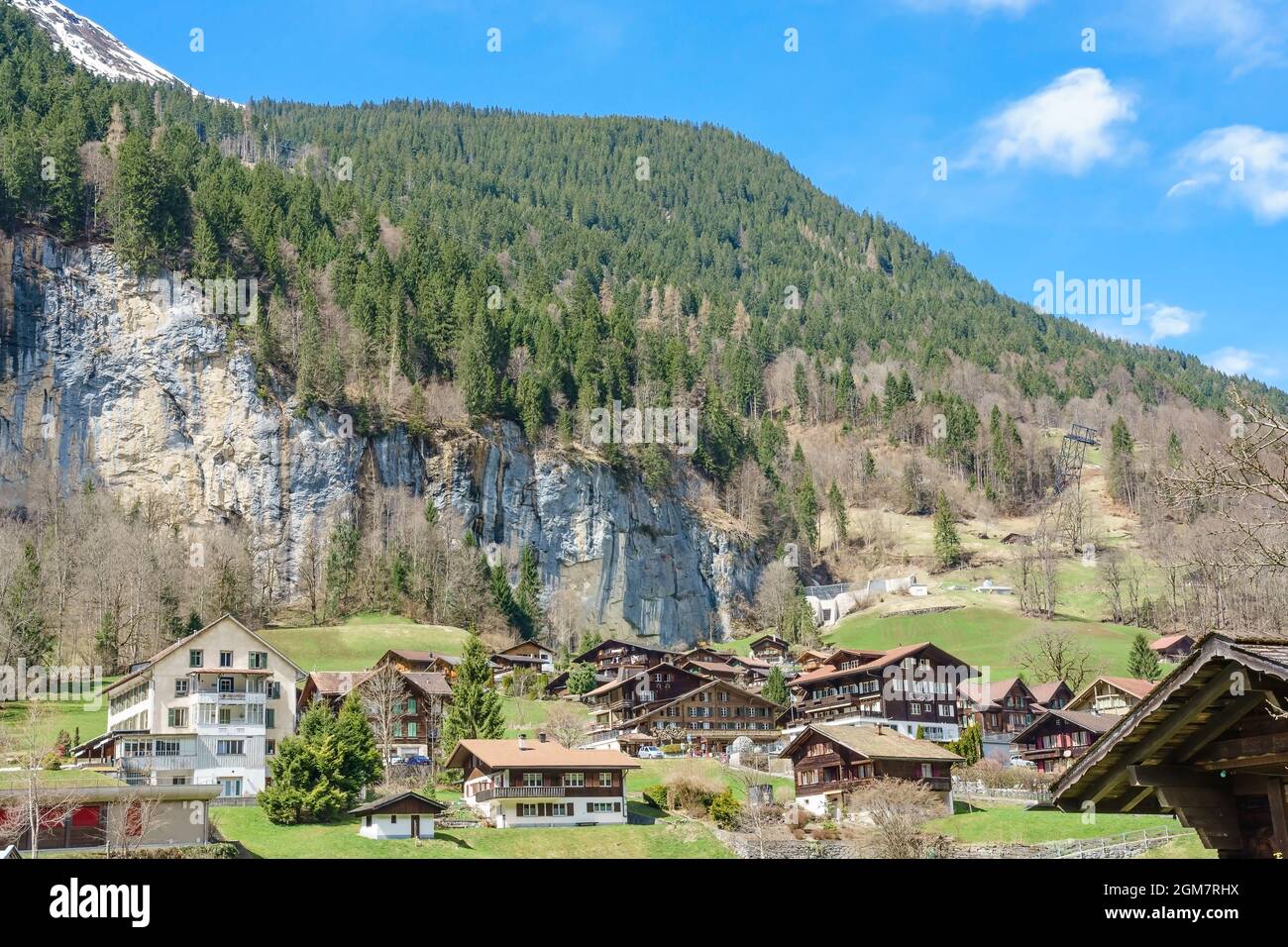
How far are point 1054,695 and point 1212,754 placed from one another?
8857 cm

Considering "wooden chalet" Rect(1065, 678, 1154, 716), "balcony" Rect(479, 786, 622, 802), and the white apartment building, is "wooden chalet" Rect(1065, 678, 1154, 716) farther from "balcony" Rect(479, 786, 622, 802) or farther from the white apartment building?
the white apartment building

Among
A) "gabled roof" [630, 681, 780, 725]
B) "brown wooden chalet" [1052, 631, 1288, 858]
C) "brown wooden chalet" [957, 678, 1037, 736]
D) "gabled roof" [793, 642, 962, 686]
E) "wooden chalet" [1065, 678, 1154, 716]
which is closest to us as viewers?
"brown wooden chalet" [1052, 631, 1288, 858]

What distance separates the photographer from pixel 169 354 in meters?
130

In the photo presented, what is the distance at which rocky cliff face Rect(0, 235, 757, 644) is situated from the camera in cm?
12531

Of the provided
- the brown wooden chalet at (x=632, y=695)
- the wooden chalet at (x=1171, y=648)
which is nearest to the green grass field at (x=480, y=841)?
the brown wooden chalet at (x=632, y=695)

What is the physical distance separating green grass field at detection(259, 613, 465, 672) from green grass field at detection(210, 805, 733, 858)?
3662 centimetres

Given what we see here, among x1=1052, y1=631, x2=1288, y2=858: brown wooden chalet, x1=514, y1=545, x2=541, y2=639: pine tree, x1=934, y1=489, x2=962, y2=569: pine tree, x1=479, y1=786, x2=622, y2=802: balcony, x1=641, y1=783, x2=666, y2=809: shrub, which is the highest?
x1=934, y1=489, x2=962, y2=569: pine tree

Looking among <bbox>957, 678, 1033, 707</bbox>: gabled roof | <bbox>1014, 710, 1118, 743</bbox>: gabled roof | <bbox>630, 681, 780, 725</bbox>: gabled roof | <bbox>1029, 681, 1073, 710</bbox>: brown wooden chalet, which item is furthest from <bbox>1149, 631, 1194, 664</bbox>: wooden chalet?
<bbox>630, 681, 780, 725</bbox>: gabled roof

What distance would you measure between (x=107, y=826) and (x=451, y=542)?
78732 millimetres

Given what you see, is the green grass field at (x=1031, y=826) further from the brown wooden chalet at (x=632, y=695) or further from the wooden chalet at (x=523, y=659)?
the wooden chalet at (x=523, y=659)

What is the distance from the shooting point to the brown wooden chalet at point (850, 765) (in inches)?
2559

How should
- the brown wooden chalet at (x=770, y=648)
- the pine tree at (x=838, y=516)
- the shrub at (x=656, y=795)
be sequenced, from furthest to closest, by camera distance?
the pine tree at (x=838, y=516), the brown wooden chalet at (x=770, y=648), the shrub at (x=656, y=795)

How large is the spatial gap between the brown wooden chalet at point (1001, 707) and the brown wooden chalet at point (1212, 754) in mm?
82436
